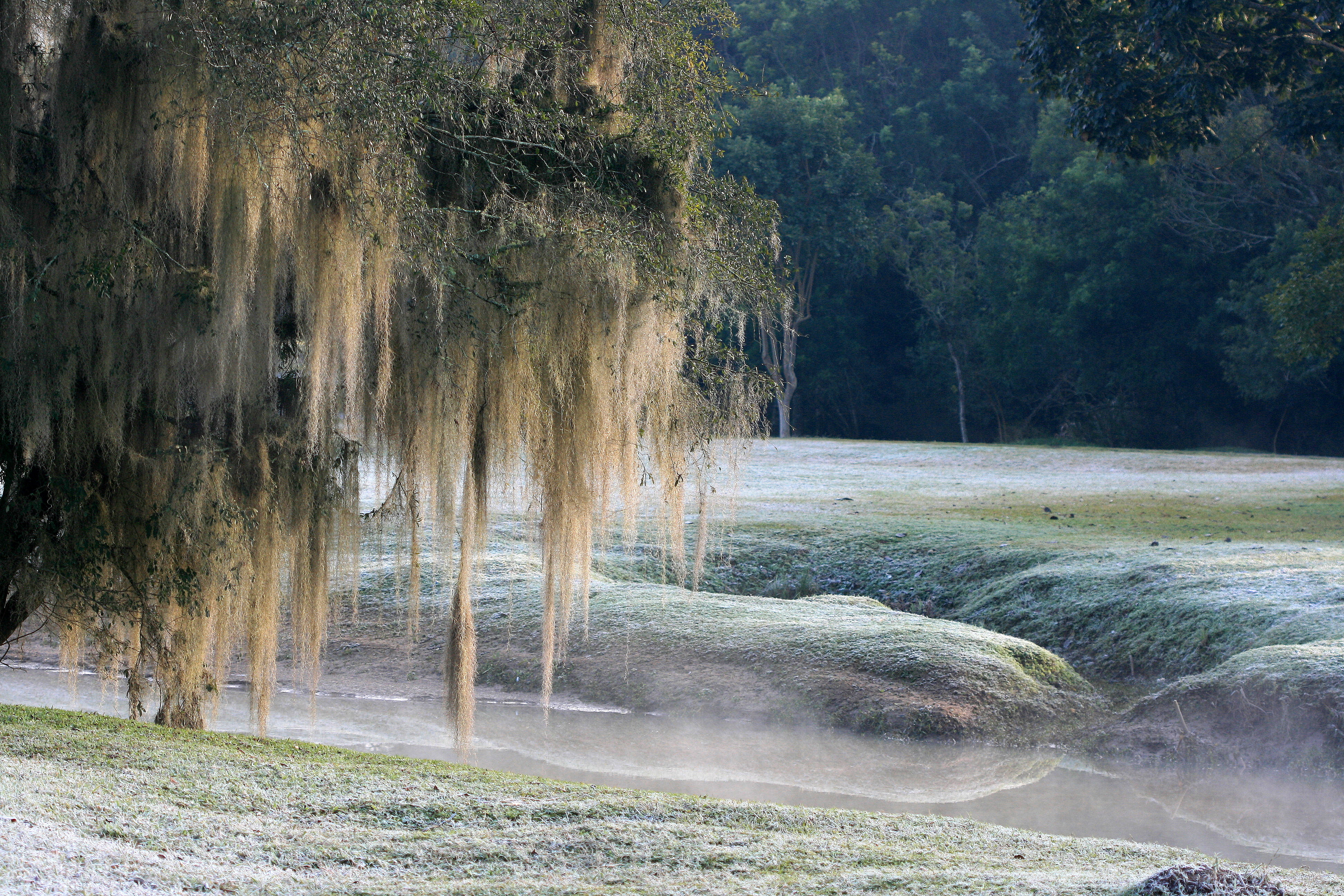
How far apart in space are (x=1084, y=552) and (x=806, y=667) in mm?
5602

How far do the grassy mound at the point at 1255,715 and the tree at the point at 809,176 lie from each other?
31.1 metres

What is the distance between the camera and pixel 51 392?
256 inches

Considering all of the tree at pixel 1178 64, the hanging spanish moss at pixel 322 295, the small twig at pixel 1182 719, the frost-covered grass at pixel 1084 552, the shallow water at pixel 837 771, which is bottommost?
the shallow water at pixel 837 771

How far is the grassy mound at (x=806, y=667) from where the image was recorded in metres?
12.0

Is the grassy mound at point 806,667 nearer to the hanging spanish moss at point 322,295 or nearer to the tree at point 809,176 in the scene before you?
the hanging spanish moss at point 322,295

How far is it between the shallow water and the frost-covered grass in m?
2.83

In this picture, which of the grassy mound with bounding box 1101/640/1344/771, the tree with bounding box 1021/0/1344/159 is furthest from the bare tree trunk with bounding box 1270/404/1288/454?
the grassy mound with bounding box 1101/640/1344/771

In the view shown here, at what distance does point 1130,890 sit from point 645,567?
14.3m

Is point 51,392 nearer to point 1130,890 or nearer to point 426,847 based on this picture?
point 426,847

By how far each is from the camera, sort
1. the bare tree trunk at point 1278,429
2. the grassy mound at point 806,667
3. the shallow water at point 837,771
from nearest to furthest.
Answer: the shallow water at point 837,771
the grassy mound at point 806,667
the bare tree trunk at point 1278,429

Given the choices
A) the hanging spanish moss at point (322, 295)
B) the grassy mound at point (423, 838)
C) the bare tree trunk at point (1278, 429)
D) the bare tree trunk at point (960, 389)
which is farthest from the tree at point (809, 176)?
the grassy mound at point (423, 838)

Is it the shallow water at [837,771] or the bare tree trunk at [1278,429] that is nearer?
the shallow water at [837,771]

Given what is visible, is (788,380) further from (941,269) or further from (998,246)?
(998,246)

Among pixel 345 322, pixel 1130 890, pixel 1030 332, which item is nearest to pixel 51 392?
pixel 345 322
